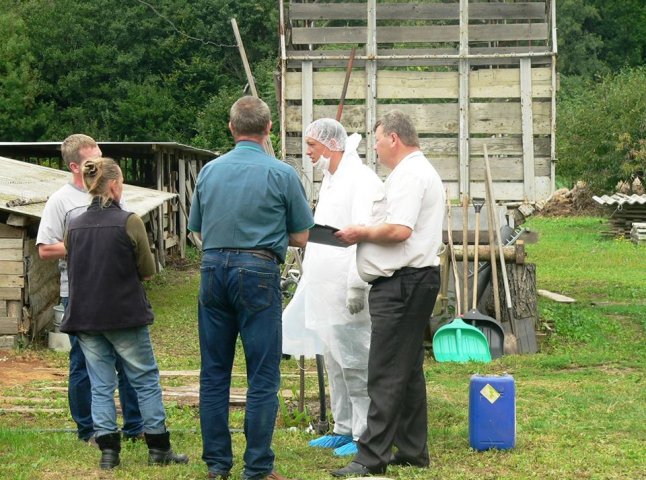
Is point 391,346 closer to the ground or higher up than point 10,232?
closer to the ground

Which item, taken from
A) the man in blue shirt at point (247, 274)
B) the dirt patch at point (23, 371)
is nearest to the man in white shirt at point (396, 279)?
the man in blue shirt at point (247, 274)

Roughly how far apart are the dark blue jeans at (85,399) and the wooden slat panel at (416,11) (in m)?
5.20

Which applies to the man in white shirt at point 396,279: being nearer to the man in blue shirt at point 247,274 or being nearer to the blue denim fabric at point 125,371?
the man in blue shirt at point 247,274

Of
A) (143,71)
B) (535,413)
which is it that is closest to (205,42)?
(143,71)

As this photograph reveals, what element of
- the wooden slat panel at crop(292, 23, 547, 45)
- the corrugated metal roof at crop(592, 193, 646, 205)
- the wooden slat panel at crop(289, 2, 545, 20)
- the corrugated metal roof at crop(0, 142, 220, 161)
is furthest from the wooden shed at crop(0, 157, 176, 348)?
the corrugated metal roof at crop(592, 193, 646, 205)

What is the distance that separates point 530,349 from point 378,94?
3078mm

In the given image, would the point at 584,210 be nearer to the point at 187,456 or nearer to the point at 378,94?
the point at 378,94

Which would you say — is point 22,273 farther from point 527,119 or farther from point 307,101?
point 527,119

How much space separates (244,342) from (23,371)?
5600 mm

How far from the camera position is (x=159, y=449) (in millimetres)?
6211

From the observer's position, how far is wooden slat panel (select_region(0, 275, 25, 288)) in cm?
1193

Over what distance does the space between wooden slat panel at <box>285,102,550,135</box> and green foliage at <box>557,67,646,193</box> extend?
18569 millimetres

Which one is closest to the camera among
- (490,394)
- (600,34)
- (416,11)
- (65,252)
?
(490,394)

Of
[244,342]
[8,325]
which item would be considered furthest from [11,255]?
[244,342]
